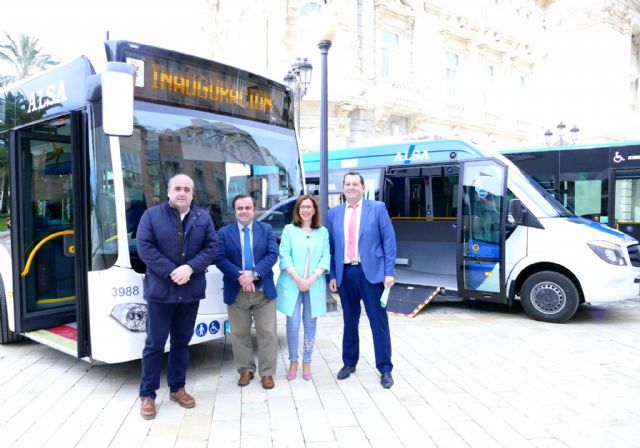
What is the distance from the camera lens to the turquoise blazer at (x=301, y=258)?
4617 mm

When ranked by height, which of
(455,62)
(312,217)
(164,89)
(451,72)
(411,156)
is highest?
(455,62)

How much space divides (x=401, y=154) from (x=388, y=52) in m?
13.6

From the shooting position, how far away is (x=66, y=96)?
454 centimetres

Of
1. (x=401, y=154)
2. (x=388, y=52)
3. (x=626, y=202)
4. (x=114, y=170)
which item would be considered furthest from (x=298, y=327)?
(x=388, y=52)

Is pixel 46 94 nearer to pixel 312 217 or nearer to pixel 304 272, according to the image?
pixel 312 217

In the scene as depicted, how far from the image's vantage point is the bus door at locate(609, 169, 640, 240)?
991 centimetres

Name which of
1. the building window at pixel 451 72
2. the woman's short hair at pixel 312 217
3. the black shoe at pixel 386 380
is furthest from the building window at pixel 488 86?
the black shoe at pixel 386 380

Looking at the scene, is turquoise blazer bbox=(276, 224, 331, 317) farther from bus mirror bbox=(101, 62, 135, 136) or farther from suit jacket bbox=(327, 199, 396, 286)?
bus mirror bbox=(101, 62, 135, 136)

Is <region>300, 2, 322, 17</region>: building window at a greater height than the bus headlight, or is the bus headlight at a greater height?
<region>300, 2, 322, 17</region>: building window

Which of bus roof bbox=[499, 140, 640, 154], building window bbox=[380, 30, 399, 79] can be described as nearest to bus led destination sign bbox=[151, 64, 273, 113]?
bus roof bbox=[499, 140, 640, 154]

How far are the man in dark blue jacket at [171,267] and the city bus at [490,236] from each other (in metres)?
4.87

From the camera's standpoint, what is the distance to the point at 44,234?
550 centimetres

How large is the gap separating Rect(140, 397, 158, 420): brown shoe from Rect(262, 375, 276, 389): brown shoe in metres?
0.96

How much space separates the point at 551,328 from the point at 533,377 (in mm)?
2362
